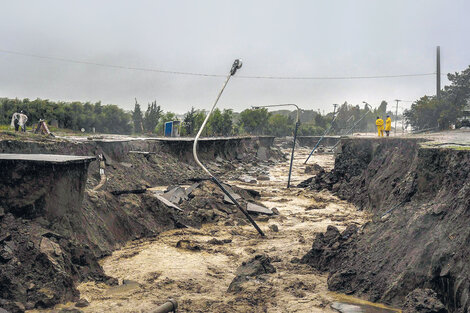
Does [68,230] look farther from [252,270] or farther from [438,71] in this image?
[438,71]

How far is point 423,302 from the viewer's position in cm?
541

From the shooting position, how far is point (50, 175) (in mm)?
7242

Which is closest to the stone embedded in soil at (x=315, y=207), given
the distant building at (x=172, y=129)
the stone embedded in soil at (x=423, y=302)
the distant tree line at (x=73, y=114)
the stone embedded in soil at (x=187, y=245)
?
the stone embedded in soil at (x=187, y=245)

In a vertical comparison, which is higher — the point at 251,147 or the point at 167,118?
the point at 167,118

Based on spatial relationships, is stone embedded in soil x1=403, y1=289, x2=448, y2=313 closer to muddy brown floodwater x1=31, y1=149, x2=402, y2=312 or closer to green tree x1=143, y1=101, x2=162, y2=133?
muddy brown floodwater x1=31, y1=149, x2=402, y2=312

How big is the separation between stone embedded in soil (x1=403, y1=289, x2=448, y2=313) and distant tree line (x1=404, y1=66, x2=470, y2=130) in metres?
37.0

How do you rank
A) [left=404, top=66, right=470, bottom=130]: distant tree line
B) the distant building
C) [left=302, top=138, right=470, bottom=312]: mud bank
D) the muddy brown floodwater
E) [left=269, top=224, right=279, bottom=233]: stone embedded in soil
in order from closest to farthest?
1. [left=302, top=138, right=470, bottom=312]: mud bank
2. the muddy brown floodwater
3. [left=269, top=224, right=279, bottom=233]: stone embedded in soil
4. [left=404, top=66, right=470, bottom=130]: distant tree line
5. the distant building

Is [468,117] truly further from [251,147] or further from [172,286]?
[172,286]

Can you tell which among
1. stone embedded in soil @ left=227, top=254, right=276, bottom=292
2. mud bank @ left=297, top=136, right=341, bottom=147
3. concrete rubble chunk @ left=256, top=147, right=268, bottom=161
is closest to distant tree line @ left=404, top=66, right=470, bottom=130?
concrete rubble chunk @ left=256, top=147, right=268, bottom=161

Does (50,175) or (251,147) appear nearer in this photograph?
(50,175)

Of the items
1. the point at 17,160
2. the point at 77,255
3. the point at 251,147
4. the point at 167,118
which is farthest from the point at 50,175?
the point at 167,118

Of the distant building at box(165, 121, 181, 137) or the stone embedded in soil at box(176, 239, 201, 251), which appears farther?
the distant building at box(165, 121, 181, 137)

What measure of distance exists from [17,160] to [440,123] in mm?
39402

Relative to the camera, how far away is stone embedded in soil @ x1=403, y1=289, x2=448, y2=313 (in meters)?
5.26
